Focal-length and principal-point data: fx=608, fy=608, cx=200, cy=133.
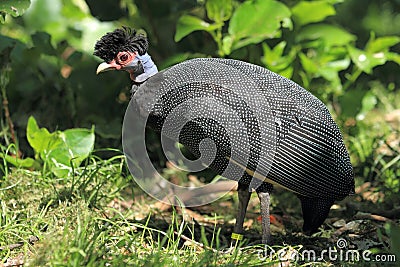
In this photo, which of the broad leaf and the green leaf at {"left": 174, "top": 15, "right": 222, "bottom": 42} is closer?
the broad leaf

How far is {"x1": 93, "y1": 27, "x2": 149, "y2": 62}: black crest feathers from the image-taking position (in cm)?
265

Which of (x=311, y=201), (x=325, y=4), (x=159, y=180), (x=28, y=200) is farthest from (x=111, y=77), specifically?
(x=311, y=201)

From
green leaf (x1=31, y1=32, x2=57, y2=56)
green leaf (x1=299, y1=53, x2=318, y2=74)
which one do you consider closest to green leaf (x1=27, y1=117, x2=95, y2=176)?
green leaf (x1=31, y1=32, x2=57, y2=56)

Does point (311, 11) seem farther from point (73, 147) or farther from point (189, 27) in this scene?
point (73, 147)

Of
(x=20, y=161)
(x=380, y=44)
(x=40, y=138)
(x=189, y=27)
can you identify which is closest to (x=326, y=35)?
(x=380, y=44)

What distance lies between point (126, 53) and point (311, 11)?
5.60 ft

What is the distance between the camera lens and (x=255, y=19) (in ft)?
11.4

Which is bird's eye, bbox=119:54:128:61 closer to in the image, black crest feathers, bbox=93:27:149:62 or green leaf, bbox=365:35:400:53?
black crest feathers, bbox=93:27:149:62

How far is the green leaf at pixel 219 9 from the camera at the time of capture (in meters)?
3.56

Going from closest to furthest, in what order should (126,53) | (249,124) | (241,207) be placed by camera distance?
(249,124) < (126,53) < (241,207)

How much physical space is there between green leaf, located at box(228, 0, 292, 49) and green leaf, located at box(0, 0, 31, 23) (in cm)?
115

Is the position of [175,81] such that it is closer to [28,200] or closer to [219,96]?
[219,96]

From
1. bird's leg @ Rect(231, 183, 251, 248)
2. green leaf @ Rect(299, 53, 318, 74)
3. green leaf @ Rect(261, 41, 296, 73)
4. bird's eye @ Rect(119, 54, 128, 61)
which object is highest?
bird's eye @ Rect(119, 54, 128, 61)

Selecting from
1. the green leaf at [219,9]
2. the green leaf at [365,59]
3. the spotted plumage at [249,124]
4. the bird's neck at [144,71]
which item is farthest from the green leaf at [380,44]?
the bird's neck at [144,71]
